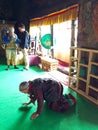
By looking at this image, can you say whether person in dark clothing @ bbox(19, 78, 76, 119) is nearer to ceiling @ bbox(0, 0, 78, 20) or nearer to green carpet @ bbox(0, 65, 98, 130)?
green carpet @ bbox(0, 65, 98, 130)

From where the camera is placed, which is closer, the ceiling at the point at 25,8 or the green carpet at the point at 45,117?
the green carpet at the point at 45,117

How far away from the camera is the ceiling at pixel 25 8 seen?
5711 mm

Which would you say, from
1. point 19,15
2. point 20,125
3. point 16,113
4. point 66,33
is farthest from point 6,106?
point 19,15

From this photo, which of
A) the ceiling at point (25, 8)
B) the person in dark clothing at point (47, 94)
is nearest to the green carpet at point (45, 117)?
the person in dark clothing at point (47, 94)

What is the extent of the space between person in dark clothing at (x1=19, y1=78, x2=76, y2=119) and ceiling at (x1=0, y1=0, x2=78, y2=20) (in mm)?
3101

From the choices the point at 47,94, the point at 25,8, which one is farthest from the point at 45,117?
the point at 25,8

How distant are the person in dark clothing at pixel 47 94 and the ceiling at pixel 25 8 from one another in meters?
3.10

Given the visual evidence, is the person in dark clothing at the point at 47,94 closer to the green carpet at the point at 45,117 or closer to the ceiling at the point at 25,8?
the green carpet at the point at 45,117

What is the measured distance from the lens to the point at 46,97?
Answer: 2734 mm

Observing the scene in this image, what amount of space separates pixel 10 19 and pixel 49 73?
15.5 ft

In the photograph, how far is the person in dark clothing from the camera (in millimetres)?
2453

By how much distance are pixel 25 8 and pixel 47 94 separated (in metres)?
6.35

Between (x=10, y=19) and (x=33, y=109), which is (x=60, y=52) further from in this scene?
(x=33, y=109)

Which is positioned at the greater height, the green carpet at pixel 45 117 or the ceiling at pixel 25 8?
the ceiling at pixel 25 8
